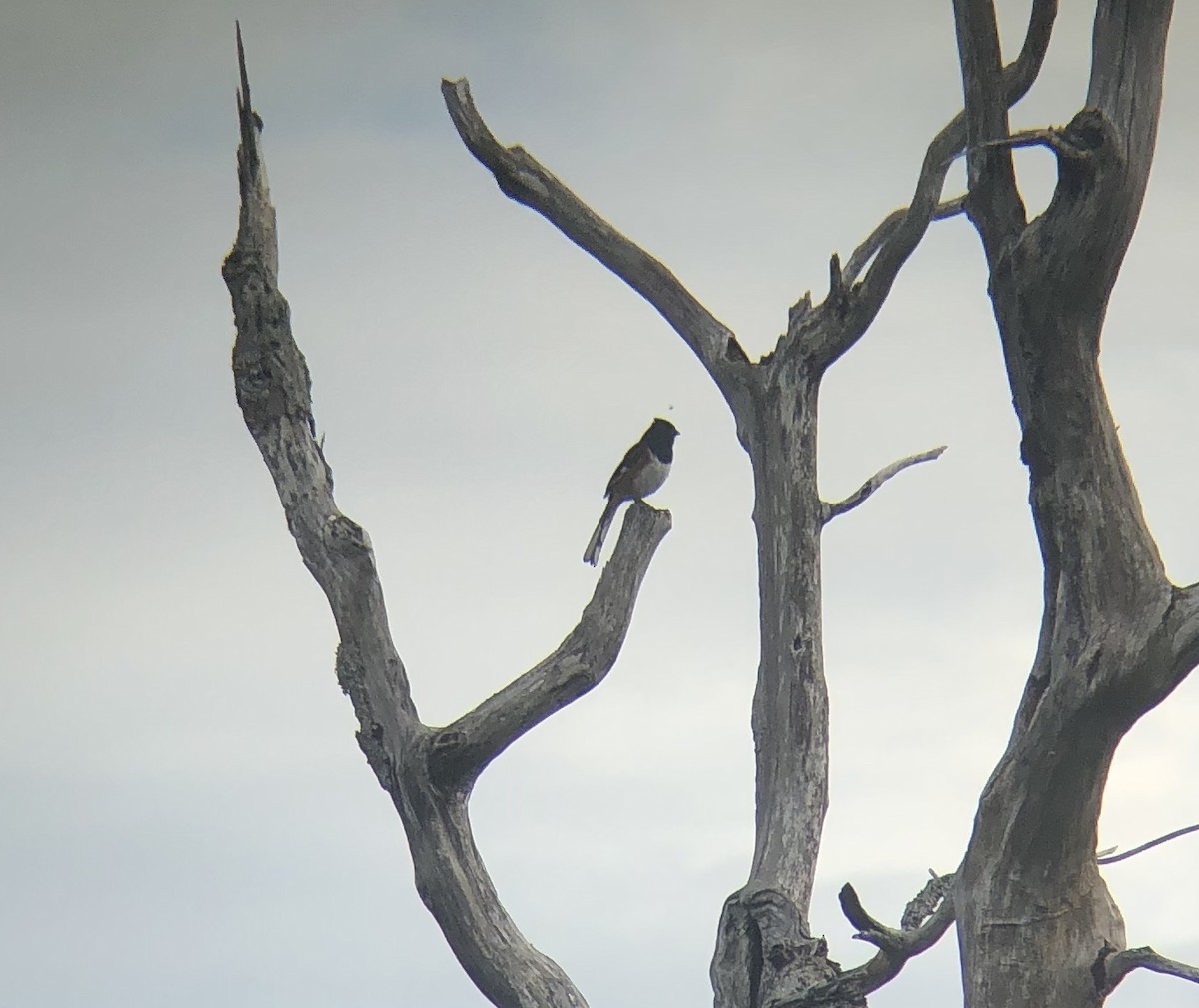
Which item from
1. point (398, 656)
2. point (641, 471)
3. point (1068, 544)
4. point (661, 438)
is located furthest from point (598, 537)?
point (1068, 544)

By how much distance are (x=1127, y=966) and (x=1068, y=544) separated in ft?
4.12

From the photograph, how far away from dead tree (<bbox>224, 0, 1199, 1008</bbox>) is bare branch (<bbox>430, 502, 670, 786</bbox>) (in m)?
0.01

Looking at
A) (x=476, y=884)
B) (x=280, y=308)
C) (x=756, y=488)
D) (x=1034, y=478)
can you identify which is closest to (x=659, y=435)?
(x=756, y=488)

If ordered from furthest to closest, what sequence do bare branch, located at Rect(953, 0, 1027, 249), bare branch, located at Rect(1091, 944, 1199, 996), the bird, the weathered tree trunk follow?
the bird
bare branch, located at Rect(953, 0, 1027, 249)
the weathered tree trunk
bare branch, located at Rect(1091, 944, 1199, 996)

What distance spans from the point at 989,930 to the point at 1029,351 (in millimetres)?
1769

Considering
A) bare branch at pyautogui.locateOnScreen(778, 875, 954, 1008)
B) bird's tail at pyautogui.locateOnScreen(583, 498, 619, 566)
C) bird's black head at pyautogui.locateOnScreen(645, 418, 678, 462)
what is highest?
bird's black head at pyautogui.locateOnScreen(645, 418, 678, 462)

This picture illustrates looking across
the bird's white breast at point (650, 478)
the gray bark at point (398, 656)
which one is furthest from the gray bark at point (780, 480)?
the bird's white breast at point (650, 478)

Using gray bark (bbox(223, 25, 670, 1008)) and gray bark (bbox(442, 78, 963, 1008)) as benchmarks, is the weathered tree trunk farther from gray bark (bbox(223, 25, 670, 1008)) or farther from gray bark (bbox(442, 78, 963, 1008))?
gray bark (bbox(223, 25, 670, 1008))

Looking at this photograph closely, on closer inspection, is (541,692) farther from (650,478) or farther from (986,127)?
(650,478)

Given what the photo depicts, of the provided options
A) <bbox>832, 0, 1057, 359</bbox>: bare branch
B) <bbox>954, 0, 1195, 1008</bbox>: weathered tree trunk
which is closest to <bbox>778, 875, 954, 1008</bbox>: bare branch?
<bbox>954, 0, 1195, 1008</bbox>: weathered tree trunk

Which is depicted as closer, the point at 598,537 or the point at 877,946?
the point at 877,946

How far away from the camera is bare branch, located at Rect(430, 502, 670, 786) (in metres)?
5.70

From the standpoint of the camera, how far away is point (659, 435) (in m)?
9.09

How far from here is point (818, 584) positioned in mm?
6539
